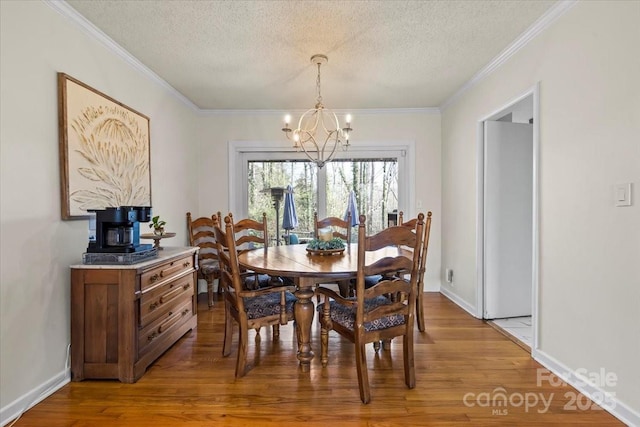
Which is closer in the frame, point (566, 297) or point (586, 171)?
point (586, 171)

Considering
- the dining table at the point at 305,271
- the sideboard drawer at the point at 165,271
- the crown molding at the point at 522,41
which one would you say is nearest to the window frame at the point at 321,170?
Result: the crown molding at the point at 522,41

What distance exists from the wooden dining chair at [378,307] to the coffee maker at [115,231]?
133cm

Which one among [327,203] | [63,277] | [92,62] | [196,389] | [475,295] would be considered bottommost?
[196,389]

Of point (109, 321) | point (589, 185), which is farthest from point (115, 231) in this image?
point (589, 185)

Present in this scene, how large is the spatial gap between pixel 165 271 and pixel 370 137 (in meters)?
2.99

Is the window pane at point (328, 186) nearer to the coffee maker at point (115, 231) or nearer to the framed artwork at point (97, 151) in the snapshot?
the framed artwork at point (97, 151)

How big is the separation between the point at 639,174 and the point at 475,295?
1966 mm

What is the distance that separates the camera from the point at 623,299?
173 centimetres

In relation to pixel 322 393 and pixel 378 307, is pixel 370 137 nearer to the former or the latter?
pixel 378 307

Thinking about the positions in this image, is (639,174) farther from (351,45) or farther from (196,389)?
(196,389)

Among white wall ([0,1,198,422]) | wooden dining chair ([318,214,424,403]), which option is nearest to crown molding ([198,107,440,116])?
white wall ([0,1,198,422])

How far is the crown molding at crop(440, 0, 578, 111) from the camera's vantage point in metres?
2.12

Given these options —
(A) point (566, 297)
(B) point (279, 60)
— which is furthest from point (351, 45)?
(A) point (566, 297)

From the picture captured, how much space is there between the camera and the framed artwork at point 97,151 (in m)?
2.11
